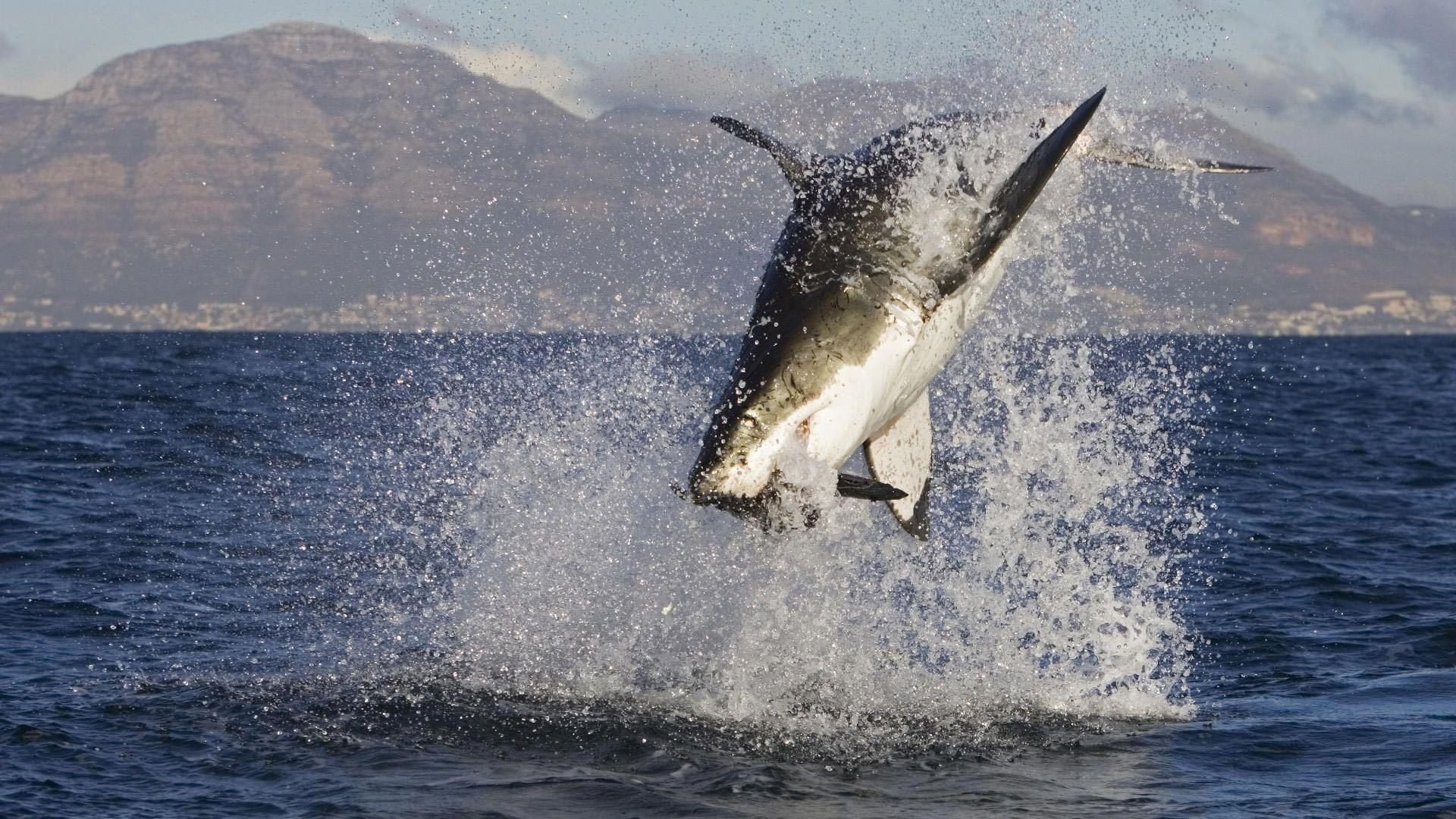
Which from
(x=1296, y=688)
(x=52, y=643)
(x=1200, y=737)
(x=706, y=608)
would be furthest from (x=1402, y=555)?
(x=52, y=643)

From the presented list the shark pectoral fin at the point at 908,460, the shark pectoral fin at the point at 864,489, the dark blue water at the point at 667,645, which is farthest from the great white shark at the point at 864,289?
the dark blue water at the point at 667,645

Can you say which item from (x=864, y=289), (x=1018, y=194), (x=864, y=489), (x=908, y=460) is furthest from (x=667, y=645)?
(x=1018, y=194)

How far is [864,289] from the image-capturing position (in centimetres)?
835

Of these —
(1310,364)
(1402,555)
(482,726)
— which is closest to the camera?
(482,726)

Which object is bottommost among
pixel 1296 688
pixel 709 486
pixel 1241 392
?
pixel 1296 688

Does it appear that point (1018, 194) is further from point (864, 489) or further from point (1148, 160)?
point (864, 489)

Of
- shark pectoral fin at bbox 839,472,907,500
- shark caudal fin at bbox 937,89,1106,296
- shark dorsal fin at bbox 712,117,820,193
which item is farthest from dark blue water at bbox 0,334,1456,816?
shark dorsal fin at bbox 712,117,820,193

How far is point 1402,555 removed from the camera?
17.5 metres

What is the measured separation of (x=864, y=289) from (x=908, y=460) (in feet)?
7.14

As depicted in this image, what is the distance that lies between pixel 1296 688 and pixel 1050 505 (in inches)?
416

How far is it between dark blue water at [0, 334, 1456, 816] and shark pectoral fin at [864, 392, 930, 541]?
58cm

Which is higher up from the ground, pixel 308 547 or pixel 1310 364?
pixel 1310 364

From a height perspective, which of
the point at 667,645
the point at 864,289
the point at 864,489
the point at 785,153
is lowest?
the point at 667,645

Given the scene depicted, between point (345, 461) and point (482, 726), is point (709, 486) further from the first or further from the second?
point (345, 461)
